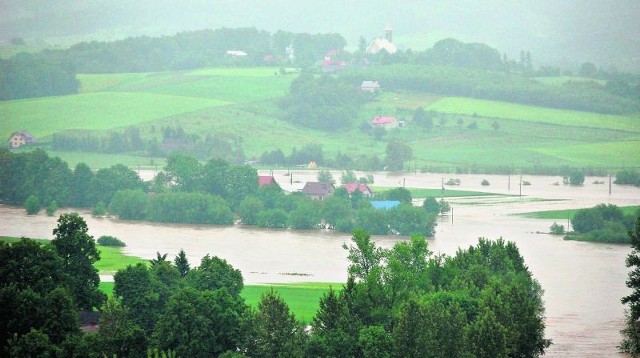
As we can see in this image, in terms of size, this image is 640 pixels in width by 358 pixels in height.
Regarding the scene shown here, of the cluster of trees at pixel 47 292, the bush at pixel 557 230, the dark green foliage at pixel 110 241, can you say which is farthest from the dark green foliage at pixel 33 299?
the bush at pixel 557 230

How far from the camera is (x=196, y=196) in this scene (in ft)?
184

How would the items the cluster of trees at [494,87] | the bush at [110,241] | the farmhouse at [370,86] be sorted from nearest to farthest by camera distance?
the bush at [110,241]
the cluster of trees at [494,87]
the farmhouse at [370,86]

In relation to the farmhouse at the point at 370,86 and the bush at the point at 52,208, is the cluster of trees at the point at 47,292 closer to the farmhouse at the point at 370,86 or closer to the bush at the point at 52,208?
the bush at the point at 52,208

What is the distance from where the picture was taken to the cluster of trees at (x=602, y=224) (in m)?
51.2

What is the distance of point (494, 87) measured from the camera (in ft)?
294

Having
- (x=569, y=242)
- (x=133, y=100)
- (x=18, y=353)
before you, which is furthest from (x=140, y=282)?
(x=133, y=100)

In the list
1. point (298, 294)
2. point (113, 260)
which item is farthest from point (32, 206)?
point (298, 294)

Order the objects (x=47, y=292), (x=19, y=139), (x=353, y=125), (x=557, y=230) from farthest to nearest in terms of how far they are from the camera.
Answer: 1. (x=353, y=125)
2. (x=19, y=139)
3. (x=557, y=230)
4. (x=47, y=292)

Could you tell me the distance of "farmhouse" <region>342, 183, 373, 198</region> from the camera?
2325 inches

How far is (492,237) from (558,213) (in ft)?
24.1

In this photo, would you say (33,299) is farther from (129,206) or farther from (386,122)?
(386,122)

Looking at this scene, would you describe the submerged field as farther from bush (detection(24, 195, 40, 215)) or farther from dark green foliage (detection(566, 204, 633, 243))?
dark green foliage (detection(566, 204, 633, 243))

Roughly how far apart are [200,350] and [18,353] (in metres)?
3.59

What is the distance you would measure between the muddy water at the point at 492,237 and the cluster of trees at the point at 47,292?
27.9 feet
